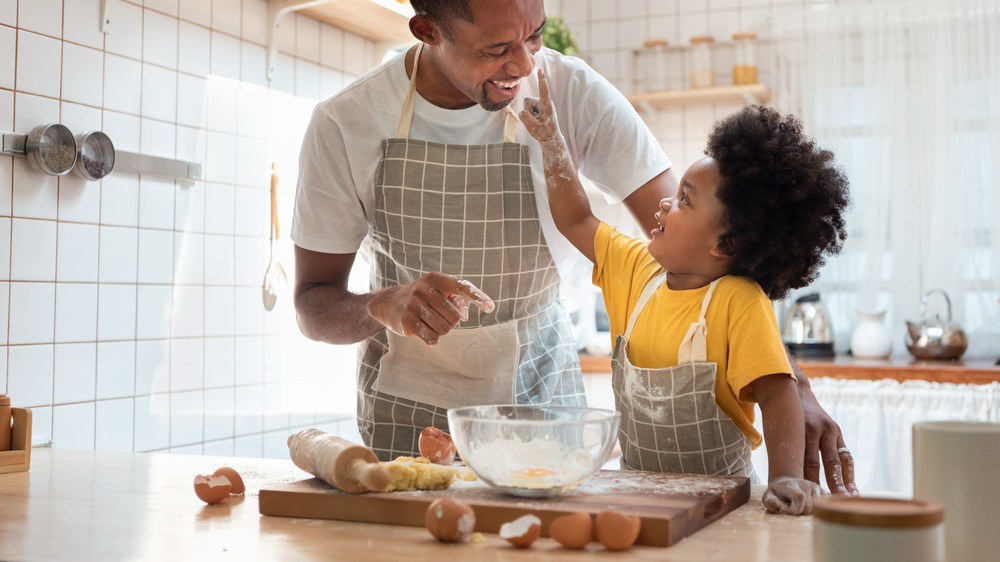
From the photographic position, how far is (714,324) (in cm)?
120

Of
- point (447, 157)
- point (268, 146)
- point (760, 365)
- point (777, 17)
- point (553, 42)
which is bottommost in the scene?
point (760, 365)

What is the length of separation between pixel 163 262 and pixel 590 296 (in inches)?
80.6

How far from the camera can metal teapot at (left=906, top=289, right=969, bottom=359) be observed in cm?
329

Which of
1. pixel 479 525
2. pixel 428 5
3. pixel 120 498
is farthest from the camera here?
pixel 428 5

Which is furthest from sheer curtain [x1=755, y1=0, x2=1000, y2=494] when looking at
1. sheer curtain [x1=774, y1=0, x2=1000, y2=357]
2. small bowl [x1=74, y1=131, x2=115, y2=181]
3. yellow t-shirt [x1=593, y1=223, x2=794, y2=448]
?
small bowl [x1=74, y1=131, x2=115, y2=181]

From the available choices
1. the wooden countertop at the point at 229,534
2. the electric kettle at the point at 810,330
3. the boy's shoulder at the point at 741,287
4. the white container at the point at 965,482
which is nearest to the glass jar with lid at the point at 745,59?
the electric kettle at the point at 810,330

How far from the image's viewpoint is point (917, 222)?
11.8 ft

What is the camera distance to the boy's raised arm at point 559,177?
1354 millimetres

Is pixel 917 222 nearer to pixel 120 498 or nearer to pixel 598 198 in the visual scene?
pixel 598 198

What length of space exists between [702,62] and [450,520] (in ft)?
11.4

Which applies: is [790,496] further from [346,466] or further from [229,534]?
[229,534]

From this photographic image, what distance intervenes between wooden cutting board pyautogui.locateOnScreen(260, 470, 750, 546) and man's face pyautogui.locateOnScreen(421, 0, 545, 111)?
634 millimetres

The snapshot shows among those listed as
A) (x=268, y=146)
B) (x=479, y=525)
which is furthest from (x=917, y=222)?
(x=479, y=525)

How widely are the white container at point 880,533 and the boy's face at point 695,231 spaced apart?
70cm
